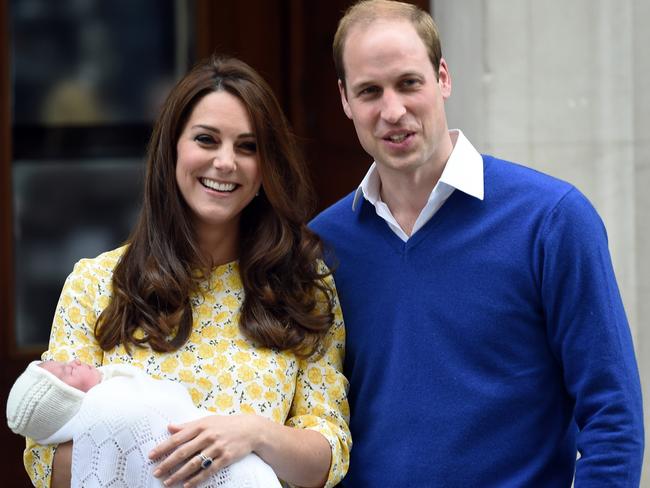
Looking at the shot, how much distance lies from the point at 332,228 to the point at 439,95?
502 millimetres

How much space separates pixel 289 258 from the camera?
3559 mm

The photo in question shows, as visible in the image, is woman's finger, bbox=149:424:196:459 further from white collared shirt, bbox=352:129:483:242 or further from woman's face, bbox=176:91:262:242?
white collared shirt, bbox=352:129:483:242

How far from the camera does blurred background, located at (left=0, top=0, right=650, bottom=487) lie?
4.76 meters

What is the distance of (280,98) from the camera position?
18.5 ft

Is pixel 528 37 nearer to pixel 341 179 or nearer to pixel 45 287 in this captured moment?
pixel 341 179

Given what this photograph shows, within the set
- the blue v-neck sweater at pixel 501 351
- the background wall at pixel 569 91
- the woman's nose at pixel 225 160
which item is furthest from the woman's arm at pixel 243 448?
the background wall at pixel 569 91

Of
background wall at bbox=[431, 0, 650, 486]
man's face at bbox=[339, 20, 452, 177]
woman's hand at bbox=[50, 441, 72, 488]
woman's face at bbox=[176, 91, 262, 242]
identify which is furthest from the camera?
background wall at bbox=[431, 0, 650, 486]

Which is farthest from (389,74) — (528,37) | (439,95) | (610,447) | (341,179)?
(341,179)

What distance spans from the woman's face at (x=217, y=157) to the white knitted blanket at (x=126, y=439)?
55cm

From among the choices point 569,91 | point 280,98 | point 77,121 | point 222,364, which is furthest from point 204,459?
point 280,98

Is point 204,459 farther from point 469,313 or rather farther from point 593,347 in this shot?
point 593,347

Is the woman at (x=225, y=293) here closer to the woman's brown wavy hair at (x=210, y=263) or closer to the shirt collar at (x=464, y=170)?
the woman's brown wavy hair at (x=210, y=263)

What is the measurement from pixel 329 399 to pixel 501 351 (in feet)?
1.61

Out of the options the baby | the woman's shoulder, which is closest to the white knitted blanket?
the baby
